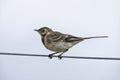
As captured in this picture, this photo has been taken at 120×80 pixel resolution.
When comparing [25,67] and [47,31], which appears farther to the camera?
[25,67]

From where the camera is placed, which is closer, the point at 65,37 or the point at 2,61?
the point at 65,37

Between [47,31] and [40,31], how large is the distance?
0.03m

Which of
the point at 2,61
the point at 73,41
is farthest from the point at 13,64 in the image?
the point at 73,41

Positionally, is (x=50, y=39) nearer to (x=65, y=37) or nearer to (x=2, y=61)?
(x=65, y=37)

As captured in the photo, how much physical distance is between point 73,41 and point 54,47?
0.21 feet

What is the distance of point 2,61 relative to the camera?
1.72m

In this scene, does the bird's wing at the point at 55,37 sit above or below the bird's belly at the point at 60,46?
above

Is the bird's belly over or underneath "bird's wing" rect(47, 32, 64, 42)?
underneath

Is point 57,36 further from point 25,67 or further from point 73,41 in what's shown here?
point 25,67


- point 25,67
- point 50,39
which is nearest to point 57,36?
point 50,39

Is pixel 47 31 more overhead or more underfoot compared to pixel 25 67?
more overhead

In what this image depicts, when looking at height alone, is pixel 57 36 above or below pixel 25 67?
above

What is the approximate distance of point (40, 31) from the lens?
1.31m

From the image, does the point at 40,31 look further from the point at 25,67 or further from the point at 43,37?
the point at 25,67
